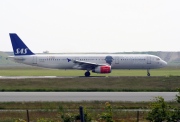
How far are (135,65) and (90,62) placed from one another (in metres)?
6.18

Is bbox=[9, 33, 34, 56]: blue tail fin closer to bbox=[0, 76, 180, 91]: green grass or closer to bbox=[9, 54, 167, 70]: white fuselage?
bbox=[9, 54, 167, 70]: white fuselage

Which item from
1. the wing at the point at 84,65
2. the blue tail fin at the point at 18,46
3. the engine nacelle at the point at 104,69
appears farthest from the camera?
the blue tail fin at the point at 18,46

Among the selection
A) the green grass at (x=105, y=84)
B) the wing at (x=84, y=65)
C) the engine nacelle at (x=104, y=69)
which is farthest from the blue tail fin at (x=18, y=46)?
the green grass at (x=105, y=84)

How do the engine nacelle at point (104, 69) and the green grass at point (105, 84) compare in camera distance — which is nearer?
the green grass at point (105, 84)

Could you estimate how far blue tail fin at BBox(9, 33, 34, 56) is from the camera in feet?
187

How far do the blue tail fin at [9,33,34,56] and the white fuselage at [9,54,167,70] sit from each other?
0.77 m

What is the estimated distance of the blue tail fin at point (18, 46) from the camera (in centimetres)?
5697

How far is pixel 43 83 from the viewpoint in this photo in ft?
133

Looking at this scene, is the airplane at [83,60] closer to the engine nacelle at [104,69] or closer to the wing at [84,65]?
the wing at [84,65]

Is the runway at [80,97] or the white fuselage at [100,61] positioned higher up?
the white fuselage at [100,61]

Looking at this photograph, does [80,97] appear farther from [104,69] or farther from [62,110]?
[104,69]

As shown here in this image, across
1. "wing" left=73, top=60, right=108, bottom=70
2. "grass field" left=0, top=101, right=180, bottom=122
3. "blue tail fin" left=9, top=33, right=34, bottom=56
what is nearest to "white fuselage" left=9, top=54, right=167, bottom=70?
"wing" left=73, top=60, right=108, bottom=70

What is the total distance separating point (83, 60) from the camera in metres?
56.8

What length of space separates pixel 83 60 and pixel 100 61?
242cm
